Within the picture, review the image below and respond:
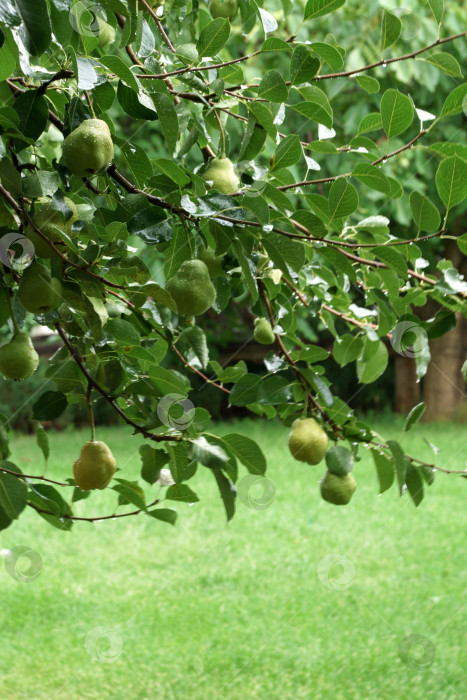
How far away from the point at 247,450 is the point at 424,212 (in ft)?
1.09

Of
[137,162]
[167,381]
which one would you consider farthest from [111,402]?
[137,162]

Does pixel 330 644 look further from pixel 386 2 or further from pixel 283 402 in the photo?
pixel 386 2

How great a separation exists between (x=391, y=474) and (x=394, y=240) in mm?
295

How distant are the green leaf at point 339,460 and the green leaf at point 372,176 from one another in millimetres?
358

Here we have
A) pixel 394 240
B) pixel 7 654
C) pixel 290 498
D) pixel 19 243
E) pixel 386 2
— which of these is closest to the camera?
pixel 19 243

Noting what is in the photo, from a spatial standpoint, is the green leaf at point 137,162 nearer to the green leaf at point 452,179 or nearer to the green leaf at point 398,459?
the green leaf at point 452,179

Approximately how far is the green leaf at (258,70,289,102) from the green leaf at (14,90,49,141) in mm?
196

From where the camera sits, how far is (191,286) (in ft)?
2.39

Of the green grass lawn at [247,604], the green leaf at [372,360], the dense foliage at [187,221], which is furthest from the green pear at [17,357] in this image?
the green grass lawn at [247,604]

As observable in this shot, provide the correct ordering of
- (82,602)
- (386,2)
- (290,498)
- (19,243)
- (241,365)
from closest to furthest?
1. (19,243)
2. (241,365)
3. (82,602)
4. (386,2)
5. (290,498)

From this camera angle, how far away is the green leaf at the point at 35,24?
53 cm

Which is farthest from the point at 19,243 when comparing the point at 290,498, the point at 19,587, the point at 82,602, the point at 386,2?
the point at 290,498

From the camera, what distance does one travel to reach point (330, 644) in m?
2.22

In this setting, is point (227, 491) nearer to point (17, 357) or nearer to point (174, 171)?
point (17, 357)
